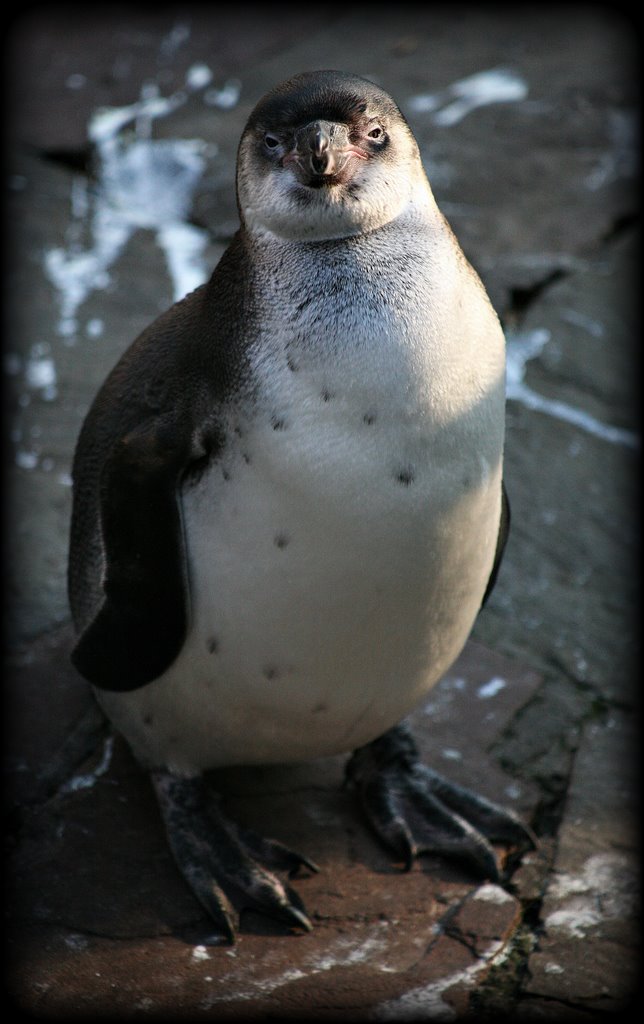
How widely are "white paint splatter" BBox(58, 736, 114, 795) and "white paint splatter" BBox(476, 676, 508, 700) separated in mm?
880

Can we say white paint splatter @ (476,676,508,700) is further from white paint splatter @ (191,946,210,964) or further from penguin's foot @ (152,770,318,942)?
white paint splatter @ (191,946,210,964)

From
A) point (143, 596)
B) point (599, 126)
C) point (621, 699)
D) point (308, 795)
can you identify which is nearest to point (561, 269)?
point (599, 126)

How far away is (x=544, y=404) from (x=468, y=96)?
212 cm

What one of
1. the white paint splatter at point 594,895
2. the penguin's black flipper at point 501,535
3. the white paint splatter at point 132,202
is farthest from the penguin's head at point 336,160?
the white paint splatter at point 132,202

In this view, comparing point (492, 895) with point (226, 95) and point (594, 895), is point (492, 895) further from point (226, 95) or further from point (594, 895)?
point (226, 95)

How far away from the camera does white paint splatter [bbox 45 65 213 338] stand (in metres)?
4.52

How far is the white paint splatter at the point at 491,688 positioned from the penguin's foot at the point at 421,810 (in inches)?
13.8

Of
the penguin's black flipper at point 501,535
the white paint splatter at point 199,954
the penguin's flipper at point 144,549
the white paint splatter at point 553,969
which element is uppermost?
the penguin's flipper at point 144,549

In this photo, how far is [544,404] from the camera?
13.4ft

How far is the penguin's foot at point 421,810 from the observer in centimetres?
258

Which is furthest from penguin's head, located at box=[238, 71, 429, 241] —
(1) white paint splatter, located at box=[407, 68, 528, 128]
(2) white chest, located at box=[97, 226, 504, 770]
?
(1) white paint splatter, located at box=[407, 68, 528, 128]

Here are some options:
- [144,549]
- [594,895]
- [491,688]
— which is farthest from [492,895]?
[144,549]

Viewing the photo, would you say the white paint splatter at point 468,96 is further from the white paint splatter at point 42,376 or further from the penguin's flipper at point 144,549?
the penguin's flipper at point 144,549

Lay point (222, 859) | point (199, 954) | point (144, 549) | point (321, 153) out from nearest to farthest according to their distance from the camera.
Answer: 1. point (321, 153)
2. point (144, 549)
3. point (199, 954)
4. point (222, 859)
